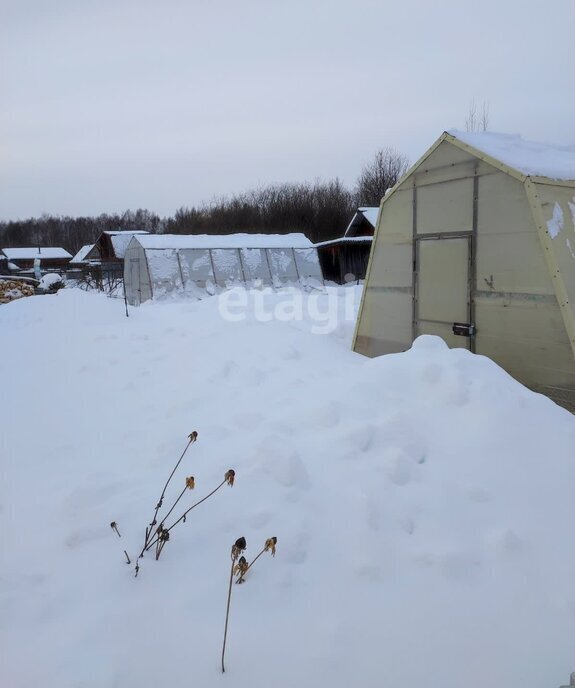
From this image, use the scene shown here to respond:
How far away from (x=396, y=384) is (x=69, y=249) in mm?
81911

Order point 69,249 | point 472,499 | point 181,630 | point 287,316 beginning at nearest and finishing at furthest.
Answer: point 181,630, point 472,499, point 287,316, point 69,249

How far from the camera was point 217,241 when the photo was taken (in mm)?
18078

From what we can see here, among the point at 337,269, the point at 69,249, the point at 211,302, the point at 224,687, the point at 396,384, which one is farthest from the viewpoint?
the point at 69,249

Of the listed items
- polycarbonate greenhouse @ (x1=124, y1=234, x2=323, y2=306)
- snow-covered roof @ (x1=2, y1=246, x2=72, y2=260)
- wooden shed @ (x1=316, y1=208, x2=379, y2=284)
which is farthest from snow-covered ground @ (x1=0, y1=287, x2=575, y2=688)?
snow-covered roof @ (x1=2, y1=246, x2=72, y2=260)

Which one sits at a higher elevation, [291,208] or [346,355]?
[291,208]

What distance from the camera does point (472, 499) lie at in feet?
11.9

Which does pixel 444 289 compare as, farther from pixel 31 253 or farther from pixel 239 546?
pixel 31 253

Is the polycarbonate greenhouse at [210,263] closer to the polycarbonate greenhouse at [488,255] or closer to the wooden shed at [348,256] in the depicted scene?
the wooden shed at [348,256]

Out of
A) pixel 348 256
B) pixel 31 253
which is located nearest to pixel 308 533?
pixel 348 256

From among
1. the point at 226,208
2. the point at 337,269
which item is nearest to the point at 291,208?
A: the point at 226,208

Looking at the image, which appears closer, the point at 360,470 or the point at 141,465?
the point at 360,470

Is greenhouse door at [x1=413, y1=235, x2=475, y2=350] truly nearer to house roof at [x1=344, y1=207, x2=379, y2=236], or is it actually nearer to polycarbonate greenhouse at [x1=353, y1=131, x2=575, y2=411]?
polycarbonate greenhouse at [x1=353, y1=131, x2=575, y2=411]

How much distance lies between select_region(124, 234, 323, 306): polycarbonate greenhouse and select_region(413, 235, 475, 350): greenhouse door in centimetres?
1095

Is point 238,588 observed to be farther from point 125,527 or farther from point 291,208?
point 291,208
